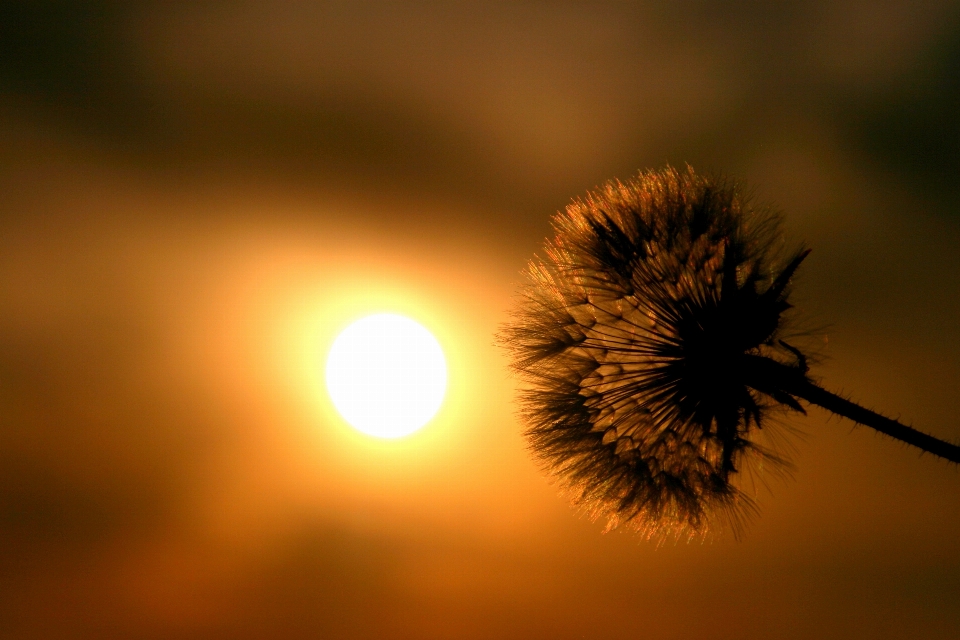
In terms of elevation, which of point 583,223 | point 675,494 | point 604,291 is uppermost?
point 583,223

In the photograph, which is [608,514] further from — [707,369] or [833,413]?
[833,413]

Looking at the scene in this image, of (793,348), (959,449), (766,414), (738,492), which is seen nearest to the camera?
(959,449)

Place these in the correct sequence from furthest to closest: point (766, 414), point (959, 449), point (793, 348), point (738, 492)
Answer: point (738, 492) < point (766, 414) < point (793, 348) < point (959, 449)

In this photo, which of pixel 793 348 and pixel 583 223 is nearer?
pixel 793 348

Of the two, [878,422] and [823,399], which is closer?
[878,422]

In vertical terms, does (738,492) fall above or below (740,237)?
below

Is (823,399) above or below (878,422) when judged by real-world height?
above

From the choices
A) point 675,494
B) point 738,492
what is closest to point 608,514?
point 675,494
